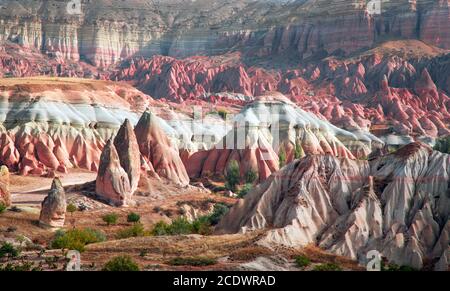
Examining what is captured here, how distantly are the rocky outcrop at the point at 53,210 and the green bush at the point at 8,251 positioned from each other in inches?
387

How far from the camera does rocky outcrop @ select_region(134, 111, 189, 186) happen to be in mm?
69250

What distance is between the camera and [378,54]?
179250 mm

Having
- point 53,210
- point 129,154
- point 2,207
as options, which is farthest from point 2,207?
point 129,154

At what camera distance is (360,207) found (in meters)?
38.6

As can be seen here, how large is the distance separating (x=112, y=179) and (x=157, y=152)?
1248 centimetres

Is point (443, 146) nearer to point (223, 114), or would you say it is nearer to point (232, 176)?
point (232, 176)

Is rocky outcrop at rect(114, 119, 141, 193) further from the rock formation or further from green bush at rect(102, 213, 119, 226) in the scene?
green bush at rect(102, 213, 119, 226)

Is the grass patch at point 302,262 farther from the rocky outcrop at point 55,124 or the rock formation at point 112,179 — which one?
the rocky outcrop at point 55,124

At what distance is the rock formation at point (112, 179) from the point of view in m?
57.3

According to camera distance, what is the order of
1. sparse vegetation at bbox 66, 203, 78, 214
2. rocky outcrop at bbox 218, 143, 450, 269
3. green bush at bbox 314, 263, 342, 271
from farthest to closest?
sparse vegetation at bbox 66, 203, 78, 214 → rocky outcrop at bbox 218, 143, 450, 269 → green bush at bbox 314, 263, 342, 271

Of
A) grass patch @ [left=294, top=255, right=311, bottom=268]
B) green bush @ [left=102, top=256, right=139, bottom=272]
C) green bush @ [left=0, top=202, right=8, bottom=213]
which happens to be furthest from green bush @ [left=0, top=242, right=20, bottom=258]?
green bush @ [left=0, top=202, right=8, bottom=213]

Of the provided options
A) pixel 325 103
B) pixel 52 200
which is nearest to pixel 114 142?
pixel 52 200

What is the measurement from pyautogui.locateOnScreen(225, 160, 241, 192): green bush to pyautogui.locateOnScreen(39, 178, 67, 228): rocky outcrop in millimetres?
26153

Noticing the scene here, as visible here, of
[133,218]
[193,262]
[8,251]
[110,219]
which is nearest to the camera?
[193,262]
